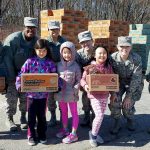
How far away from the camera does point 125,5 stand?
28.1m

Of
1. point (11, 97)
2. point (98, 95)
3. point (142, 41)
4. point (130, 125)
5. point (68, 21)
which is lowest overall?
point (130, 125)

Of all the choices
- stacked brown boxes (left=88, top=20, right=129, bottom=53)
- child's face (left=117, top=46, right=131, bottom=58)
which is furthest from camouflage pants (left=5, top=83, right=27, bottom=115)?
stacked brown boxes (left=88, top=20, right=129, bottom=53)

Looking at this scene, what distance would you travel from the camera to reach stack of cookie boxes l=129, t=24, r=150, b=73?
13.1 meters

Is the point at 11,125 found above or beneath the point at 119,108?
beneath

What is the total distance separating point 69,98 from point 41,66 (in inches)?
26.7

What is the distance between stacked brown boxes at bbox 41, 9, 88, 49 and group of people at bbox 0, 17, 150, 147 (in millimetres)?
5671

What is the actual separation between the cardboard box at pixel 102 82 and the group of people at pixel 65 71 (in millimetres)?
134

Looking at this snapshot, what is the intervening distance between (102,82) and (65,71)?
615 millimetres

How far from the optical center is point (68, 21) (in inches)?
462

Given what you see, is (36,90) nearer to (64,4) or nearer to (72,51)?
(72,51)

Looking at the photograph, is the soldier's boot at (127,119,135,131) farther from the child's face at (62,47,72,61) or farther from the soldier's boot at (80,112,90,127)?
the child's face at (62,47,72,61)

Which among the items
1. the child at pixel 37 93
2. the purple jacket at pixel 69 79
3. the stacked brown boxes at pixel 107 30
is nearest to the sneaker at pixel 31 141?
the child at pixel 37 93

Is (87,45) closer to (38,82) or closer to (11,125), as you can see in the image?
(38,82)

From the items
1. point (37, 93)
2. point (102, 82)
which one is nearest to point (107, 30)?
point (102, 82)
